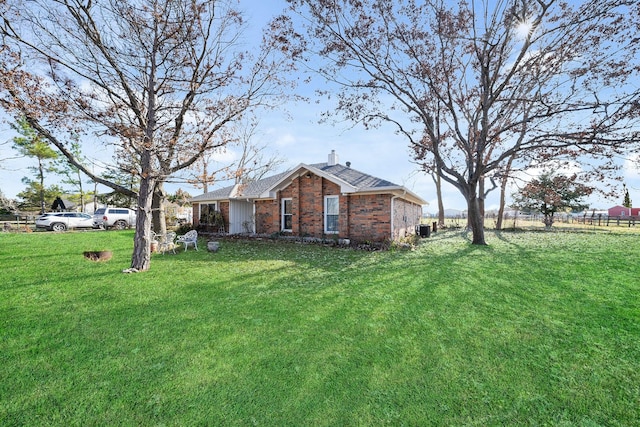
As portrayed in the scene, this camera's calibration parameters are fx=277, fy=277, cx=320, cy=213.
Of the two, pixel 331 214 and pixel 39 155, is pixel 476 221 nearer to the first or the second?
pixel 331 214

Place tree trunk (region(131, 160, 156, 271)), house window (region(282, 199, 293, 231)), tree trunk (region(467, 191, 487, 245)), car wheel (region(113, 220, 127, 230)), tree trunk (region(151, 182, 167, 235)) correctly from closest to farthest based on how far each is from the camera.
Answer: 1. tree trunk (region(131, 160, 156, 271))
2. tree trunk (region(467, 191, 487, 245))
3. tree trunk (region(151, 182, 167, 235))
4. house window (region(282, 199, 293, 231))
5. car wheel (region(113, 220, 127, 230))

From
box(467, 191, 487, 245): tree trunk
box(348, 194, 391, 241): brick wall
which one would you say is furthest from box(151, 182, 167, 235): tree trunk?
box(467, 191, 487, 245): tree trunk

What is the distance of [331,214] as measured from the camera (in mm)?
13656

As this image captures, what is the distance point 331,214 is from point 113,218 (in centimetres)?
1895

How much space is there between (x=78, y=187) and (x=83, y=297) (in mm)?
38944

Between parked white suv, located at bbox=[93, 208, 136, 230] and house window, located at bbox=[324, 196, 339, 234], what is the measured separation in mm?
18339

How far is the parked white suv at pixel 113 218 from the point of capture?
2170cm

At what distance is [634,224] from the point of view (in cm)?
2648

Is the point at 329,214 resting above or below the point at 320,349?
above

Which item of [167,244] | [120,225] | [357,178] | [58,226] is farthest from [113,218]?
[357,178]

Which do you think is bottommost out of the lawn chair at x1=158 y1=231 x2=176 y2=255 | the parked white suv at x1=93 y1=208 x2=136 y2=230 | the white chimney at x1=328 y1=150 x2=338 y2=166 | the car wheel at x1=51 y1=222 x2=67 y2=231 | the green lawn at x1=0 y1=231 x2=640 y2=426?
the green lawn at x1=0 y1=231 x2=640 y2=426

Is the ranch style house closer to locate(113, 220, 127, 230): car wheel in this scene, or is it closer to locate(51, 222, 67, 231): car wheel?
locate(113, 220, 127, 230): car wheel

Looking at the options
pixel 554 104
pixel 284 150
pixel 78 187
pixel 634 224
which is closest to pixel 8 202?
pixel 78 187

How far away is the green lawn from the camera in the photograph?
102 inches
